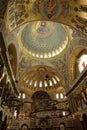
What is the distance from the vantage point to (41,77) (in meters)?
22.1

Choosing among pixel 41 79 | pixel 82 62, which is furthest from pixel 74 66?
pixel 41 79

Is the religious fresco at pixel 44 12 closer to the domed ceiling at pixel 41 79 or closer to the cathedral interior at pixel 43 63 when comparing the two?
the cathedral interior at pixel 43 63

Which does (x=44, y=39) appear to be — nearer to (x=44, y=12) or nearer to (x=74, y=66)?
(x=74, y=66)

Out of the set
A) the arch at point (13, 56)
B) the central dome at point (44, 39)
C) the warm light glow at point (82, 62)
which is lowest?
the warm light glow at point (82, 62)

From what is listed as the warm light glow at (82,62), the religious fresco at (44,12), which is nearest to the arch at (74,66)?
the warm light glow at (82,62)

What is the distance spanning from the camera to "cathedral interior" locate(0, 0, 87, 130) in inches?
433

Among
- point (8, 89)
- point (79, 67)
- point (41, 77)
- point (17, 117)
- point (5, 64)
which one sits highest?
point (41, 77)

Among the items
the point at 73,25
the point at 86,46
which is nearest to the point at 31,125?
the point at 86,46

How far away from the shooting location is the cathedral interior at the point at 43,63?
1099 cm

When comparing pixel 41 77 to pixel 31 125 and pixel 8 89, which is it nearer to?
pixel 31 125

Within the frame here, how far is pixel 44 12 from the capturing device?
1162cm

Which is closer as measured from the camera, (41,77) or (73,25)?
(73,25)

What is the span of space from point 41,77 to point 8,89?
31.4 feet

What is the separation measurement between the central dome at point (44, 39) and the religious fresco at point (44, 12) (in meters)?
6.61
